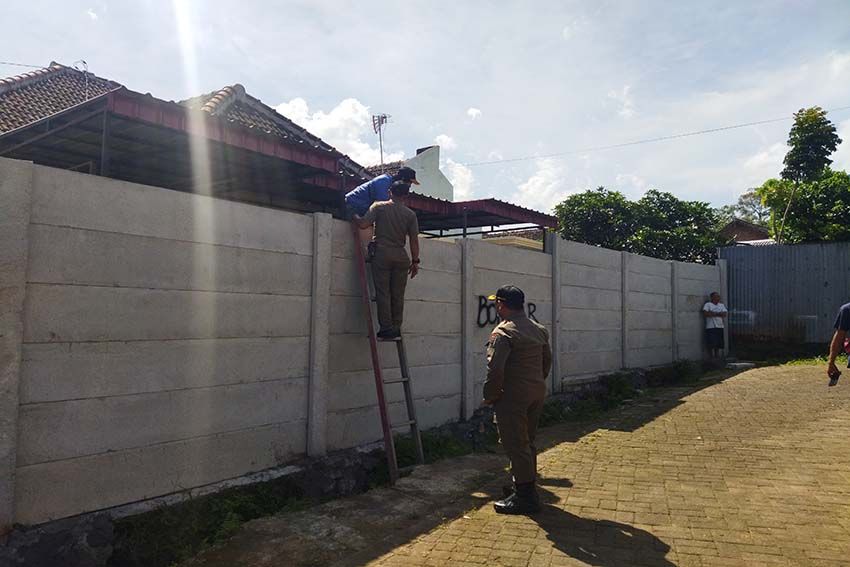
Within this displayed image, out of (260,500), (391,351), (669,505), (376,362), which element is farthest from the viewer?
(391,351)

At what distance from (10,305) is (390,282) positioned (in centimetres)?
282

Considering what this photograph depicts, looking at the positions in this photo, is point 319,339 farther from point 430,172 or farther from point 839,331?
point 430,172

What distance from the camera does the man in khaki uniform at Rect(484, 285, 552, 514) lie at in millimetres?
4227

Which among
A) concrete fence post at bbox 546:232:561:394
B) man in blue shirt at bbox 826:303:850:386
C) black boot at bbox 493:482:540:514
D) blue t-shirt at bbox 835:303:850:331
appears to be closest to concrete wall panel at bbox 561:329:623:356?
concrete fence post at bbox 546:232:561:394

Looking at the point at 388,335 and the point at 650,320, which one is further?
the point at 650,320

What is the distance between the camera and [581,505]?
441 cm

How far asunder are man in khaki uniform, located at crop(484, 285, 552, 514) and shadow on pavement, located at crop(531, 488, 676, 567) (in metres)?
0.21

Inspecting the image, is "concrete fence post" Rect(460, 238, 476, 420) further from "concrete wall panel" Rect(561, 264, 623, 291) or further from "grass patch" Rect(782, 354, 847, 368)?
"grass patch" Rect(782, 354, 847, 368)

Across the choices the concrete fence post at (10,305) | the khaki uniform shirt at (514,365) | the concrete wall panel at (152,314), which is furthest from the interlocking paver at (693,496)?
the concrete fence post at (10,305)

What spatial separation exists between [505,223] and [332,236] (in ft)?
14.8

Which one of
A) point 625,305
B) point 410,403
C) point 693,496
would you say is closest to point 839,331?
point 693,496

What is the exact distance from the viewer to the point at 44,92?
41.0ft

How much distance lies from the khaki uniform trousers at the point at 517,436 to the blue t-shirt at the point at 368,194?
2131mm

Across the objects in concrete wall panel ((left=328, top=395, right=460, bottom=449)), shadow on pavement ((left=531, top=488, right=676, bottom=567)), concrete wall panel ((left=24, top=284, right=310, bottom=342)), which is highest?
concrete wall panel ((left=24, top=284, right=310, bottom=342))
